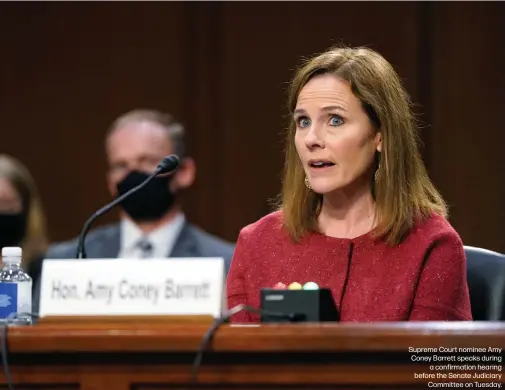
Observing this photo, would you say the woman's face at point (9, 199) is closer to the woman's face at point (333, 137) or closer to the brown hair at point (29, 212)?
Answer: the brown hair at point (29, 212)

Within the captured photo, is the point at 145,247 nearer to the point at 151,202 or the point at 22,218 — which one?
the point at 151,202

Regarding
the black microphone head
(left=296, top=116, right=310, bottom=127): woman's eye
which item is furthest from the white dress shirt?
the black microphone head

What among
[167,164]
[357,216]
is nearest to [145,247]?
[357,216]

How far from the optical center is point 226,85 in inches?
179

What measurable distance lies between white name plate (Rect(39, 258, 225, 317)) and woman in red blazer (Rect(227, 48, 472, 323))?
61 centimetres

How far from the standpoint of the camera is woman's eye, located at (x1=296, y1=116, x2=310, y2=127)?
238 centimetres

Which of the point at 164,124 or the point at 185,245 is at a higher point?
the point at 164,124

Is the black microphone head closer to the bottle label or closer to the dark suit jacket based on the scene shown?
the bottle label

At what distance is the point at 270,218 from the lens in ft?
8.34

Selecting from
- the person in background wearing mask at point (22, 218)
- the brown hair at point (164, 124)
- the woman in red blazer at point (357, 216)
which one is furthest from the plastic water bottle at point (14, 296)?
the brown hair at point (164, 124)

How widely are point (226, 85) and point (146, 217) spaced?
1074 mm

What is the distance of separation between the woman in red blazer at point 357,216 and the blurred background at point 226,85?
1903mm

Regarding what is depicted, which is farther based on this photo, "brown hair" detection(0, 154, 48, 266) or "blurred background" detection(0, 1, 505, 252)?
"blurred background" detection(0, 1, 505, 252)

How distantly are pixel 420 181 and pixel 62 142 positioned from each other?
2.63 meters
